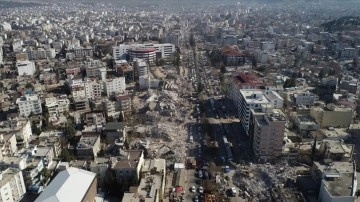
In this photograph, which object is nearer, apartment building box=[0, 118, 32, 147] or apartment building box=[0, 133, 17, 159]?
apartment building box=[0, 133, 17, 159]

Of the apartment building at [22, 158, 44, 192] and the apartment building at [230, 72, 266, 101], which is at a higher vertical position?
the apartment building at [230, 72, 266, 101]

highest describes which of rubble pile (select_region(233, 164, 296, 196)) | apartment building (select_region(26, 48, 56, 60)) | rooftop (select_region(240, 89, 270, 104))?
rooftop (select_region(240, 89, 270, 104))

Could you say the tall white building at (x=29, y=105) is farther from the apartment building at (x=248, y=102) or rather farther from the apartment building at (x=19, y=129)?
the apartment building at (x=248, y=102)

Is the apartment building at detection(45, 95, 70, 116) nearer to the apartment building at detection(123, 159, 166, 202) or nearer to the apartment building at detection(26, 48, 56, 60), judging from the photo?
the apartment building at detection(123, 159, 166, 202)

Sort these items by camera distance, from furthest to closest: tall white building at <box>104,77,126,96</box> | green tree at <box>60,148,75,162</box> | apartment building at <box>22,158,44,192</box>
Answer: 1. tall white building at <box>104,77,126,96</box>
2. green tree at <box>60,148,75,162</box>
3. apartment building at <box>22,158,44,192</box>

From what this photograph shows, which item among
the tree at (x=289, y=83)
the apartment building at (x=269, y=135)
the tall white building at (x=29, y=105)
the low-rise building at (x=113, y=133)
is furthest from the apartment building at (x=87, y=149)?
the tree at (x=289, y=83)

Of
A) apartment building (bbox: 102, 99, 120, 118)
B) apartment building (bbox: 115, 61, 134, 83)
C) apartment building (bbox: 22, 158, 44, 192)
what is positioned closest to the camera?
apartment building (bbox: 22, 158, 44, 192)

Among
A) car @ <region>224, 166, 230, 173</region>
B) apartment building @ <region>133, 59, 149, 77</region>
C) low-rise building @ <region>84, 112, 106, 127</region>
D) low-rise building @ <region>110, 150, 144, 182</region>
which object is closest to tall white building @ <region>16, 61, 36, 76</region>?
apartment building @ <region>133, 59, 149, 77</region>
